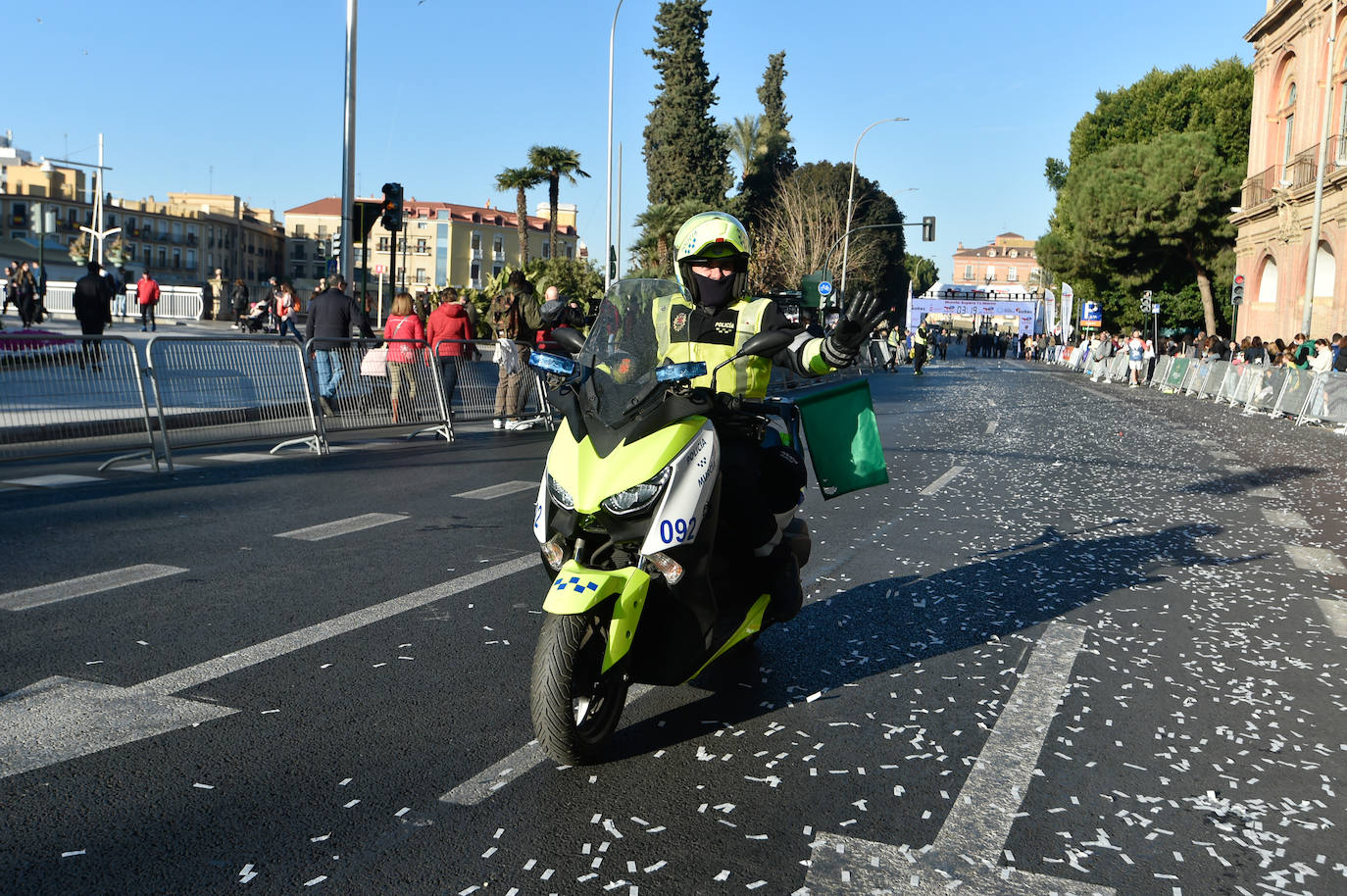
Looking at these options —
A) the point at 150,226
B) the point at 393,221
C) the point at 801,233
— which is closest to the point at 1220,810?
the point at 393,221

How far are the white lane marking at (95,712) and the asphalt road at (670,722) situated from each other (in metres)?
0.02

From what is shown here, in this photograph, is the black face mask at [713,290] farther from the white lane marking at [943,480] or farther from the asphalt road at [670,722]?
A: the white lane marking at [943,480]

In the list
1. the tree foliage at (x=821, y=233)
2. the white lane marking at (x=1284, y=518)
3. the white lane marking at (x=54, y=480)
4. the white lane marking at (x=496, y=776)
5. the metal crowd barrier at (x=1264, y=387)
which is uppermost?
the tree foliage at (x=821, y=233)

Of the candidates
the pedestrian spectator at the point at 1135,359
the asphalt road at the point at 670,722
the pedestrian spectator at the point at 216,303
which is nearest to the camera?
the asphalt road at the point at 670,722

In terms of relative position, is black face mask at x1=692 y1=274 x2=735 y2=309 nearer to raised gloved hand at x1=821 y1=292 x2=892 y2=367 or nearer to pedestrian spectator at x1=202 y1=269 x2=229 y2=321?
raised gloved hand at x1=821 y1=292 x2=892 y2=367

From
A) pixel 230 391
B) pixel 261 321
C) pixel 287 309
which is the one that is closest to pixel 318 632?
pixel 230 391

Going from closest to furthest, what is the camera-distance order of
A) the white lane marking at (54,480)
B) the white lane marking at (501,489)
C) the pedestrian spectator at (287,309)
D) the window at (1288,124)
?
the white lane marking at (54,480) → the white lane marking at (501,489) → the pedestrian spectator at (287,309) → the window at (1288,124)

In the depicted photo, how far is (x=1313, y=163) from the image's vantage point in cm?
4159

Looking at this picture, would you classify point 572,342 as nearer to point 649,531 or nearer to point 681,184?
point 649,531

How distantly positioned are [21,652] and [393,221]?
15098 millimetres

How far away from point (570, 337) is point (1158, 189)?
5450 cm

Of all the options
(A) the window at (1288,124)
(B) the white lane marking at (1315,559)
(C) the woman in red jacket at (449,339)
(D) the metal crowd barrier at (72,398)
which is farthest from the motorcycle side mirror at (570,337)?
(A) the window at (1288,124)

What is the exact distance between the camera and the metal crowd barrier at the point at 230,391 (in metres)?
11.0

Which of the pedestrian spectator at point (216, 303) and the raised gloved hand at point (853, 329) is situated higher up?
the pedestrian spectator at point (216, 303)
